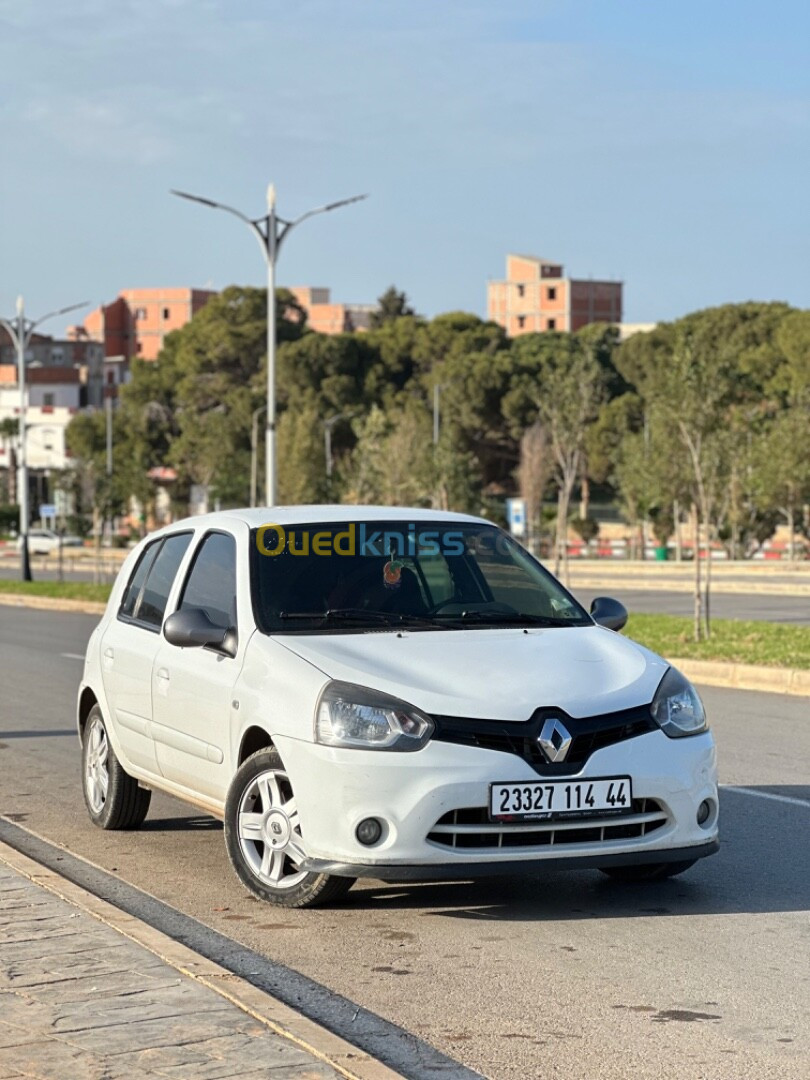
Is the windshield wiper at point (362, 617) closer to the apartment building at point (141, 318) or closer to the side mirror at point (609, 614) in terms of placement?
the side mirror at point (609, 614)

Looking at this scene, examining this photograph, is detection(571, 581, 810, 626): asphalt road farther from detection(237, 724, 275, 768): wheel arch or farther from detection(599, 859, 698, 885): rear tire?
detection(237, 724, 275, 768): wheel arch

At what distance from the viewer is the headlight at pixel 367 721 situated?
20.4 ft

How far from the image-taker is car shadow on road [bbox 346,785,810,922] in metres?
6.71

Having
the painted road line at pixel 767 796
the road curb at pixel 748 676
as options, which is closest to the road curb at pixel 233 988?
the painted road line at pixel 767 796

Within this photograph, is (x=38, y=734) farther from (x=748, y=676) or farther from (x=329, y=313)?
(x=329, y=313)

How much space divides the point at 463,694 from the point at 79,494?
69871 millimetres

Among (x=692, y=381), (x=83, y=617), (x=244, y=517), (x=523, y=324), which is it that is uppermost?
(x=523, y=324)

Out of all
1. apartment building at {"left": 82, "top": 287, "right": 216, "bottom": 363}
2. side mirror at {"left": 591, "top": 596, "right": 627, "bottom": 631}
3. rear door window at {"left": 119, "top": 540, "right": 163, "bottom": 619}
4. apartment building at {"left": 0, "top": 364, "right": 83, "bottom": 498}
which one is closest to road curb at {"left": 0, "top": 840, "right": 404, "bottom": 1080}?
rear door window at {"left": 119, "top": 540, "right": 163, "bottom": 619}

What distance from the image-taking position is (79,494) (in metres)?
74.7

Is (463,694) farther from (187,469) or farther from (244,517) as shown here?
(187,469)

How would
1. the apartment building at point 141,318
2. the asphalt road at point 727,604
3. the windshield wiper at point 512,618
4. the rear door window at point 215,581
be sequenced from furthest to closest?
1. the apartment building at point 141,318
2. the asphalt road at point 727,604
3. the rear door window at point 215,581
4. the windshield wiper at point 512,618

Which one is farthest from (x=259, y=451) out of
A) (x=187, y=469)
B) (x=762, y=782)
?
(x=762, y=782)

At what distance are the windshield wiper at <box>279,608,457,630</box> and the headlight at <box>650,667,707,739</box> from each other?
0.97 meters

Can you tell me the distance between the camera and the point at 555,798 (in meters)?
6.23
